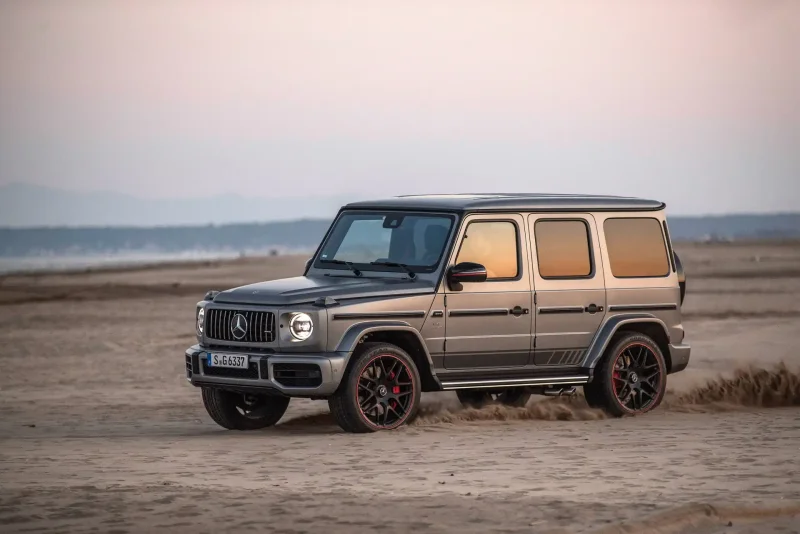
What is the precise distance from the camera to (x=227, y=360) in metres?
12.8

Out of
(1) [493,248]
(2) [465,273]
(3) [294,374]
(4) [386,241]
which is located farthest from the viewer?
(4) [386,241]

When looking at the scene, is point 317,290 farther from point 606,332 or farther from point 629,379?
point 629,379

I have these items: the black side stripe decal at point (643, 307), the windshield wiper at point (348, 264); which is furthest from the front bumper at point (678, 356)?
the windshield wiper at point (348, 264)

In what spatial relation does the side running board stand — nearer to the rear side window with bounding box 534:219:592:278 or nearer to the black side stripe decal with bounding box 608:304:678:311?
the black side stripe decal with bounding box 608:304:678:311

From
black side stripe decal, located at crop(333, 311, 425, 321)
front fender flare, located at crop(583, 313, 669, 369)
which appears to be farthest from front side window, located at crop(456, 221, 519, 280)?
front fender flare, located at crop(583, 313, 669, 369)

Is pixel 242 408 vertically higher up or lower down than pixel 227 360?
lower down

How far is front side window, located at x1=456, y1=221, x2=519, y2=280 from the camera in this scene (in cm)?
1334

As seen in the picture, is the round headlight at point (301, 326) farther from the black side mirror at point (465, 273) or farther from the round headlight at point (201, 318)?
the black side mirror at point (465, 273)

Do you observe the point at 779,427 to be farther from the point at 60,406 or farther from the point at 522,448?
the point at 60,406

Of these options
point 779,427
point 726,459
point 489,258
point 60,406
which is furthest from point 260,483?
point 60,406

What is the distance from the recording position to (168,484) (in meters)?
9.90

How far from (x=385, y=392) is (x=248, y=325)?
1196 millimetres

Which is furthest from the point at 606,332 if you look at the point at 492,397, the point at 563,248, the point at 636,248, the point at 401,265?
the point at 401,265

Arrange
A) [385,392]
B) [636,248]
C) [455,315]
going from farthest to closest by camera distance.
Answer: [636,248] → [455,315] → [385,392]
